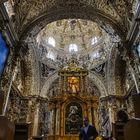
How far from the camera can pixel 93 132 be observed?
7234mm

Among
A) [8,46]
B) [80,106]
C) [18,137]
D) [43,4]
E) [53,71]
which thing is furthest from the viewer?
[53,71]

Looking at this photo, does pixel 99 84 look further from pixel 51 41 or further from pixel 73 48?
pixel 51 41

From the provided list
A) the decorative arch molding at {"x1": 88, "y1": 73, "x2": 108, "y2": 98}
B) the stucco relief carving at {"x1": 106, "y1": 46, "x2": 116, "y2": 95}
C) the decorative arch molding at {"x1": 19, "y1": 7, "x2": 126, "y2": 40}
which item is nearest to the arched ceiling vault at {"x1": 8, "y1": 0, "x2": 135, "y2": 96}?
the decorative arch molding at {"x1": 19, "y1": 7, "x2": 126, "y2": 40}

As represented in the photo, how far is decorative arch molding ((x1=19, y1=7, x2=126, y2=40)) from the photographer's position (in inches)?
522

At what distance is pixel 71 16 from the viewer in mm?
14250

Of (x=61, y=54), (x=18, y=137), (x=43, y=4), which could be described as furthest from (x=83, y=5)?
(x=61, y=54)

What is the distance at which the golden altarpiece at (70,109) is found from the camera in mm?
14227

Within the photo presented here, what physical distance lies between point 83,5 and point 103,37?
32.3 ft

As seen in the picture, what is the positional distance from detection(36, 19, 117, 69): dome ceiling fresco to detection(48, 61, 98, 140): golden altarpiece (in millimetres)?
5879

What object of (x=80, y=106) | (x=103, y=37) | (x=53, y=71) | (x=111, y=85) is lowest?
(x=80, y=106)

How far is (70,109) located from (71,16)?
683 centimetres

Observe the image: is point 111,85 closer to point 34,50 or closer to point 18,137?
point 34,50

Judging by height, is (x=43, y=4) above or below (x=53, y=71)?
above

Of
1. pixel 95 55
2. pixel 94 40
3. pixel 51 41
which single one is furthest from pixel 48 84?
pixel 94 40
